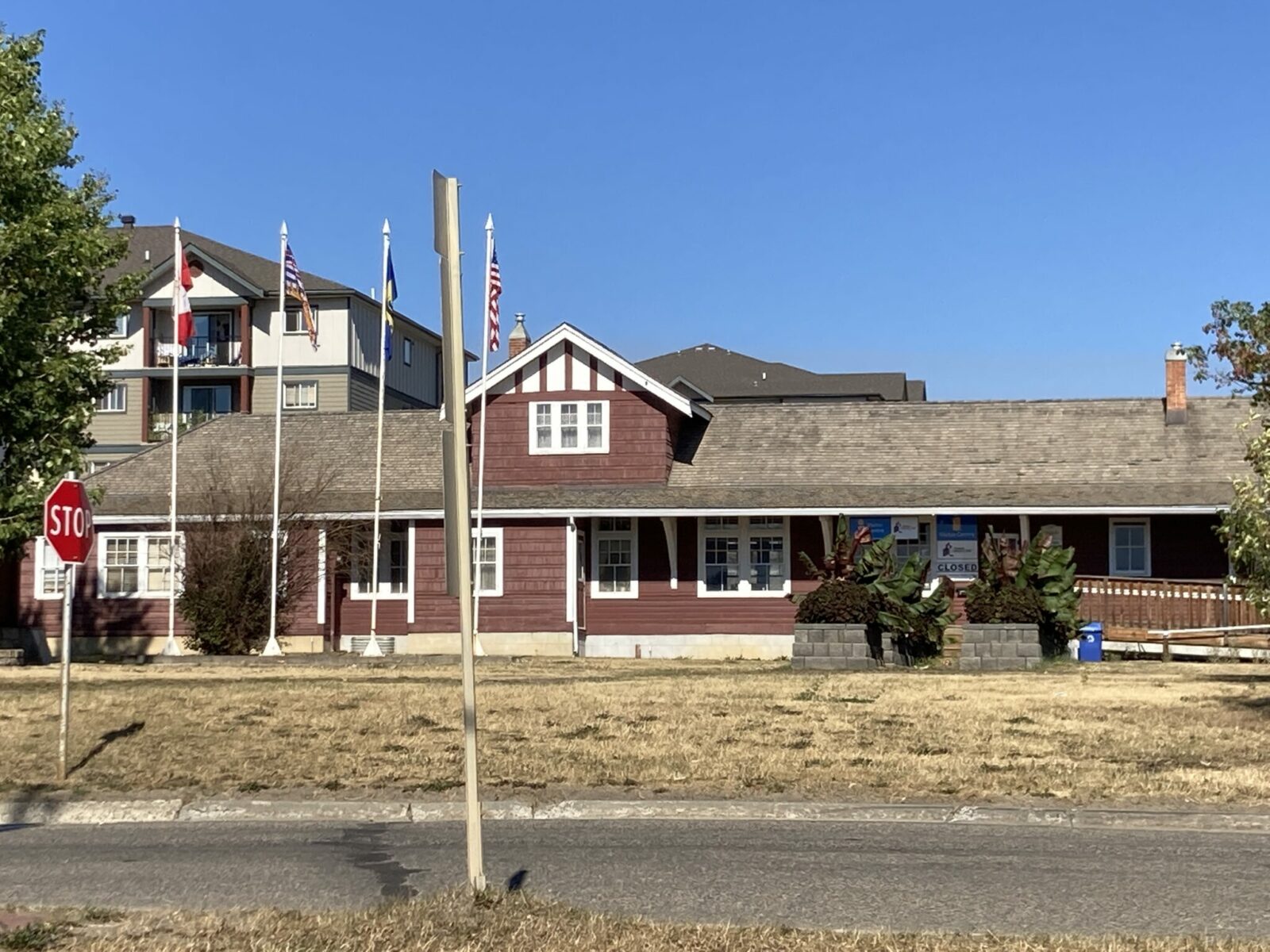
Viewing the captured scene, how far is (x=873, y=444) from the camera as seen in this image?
112ft

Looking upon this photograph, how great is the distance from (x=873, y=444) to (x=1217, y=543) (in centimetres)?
707

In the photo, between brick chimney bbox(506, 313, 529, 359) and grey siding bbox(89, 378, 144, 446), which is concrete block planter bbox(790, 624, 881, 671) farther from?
grey siding bbox(89, 378, 144, 446)

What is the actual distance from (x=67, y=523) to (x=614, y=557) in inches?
770

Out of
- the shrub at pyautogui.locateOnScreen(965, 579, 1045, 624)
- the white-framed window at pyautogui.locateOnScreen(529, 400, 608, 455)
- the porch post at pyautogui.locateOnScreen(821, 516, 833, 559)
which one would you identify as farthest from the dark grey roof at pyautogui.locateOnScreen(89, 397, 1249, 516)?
the shrub at pyautogui.locateOnScreen(965, 579, 1045, 624)

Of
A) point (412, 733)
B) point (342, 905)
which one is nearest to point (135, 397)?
point (412, 733)

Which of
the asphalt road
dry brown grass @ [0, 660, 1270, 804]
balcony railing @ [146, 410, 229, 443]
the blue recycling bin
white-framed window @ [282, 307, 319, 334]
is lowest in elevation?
the asphalt road

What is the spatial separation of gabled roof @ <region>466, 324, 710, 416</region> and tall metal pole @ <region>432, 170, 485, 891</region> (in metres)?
24.6

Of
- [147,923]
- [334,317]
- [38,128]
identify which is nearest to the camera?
[147,923]

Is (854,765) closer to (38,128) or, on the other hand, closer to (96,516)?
(38,128)

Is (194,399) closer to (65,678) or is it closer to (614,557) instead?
(614,557)

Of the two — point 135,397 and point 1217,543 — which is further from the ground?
point 135,397

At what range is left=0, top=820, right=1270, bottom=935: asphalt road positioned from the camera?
8570 millimetres

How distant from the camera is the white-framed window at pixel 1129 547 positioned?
1240 inches

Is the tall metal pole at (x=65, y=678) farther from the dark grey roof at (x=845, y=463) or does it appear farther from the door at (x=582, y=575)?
the door at (x=582, y=575)
